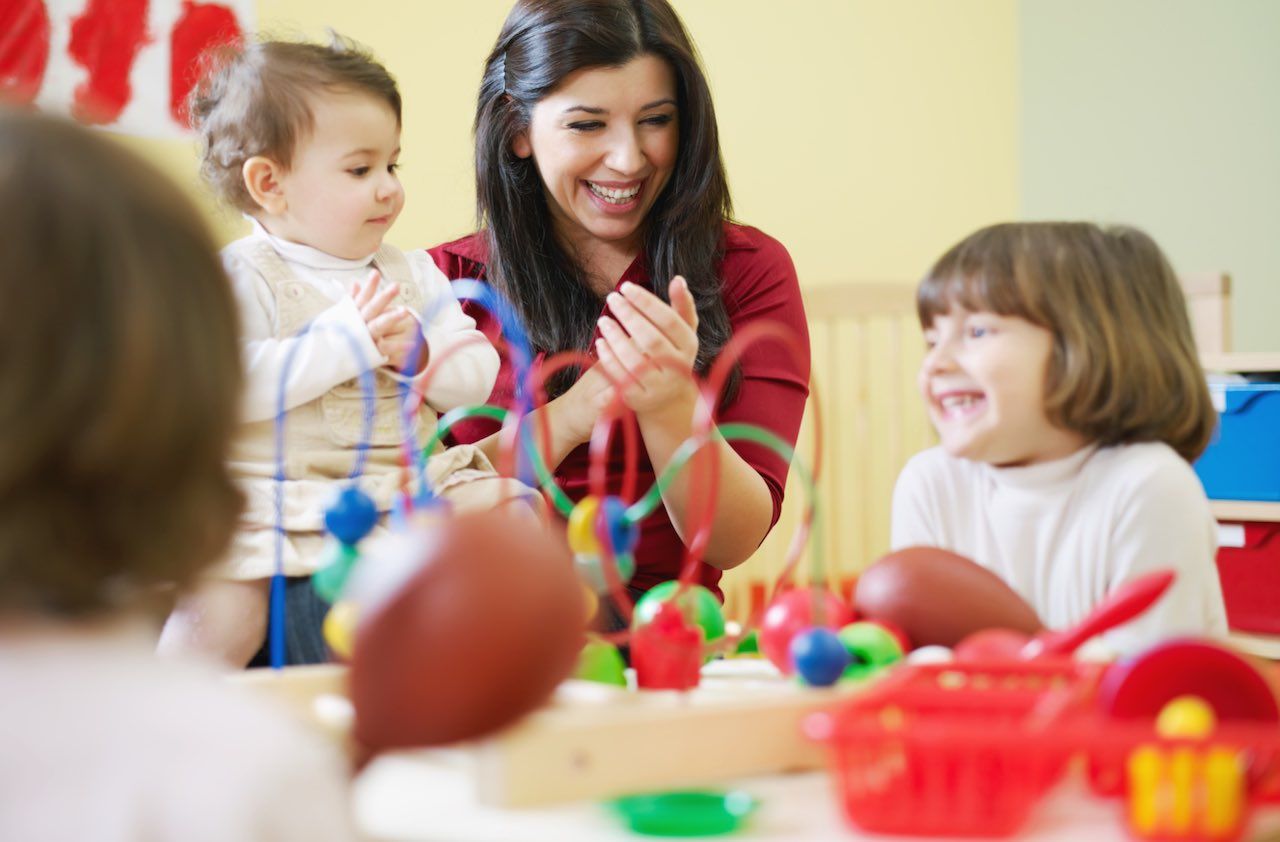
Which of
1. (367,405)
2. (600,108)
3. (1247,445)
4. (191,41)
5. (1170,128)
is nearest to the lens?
(367,405)

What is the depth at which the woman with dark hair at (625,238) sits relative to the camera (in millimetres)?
1505

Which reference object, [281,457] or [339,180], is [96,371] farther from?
[339,180]

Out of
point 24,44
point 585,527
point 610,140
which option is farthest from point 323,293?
point 24,44

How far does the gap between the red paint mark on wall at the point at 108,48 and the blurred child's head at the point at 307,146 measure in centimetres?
63

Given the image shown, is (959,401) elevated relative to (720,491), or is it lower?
elevated

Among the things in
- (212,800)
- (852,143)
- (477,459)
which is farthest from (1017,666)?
(852,143)

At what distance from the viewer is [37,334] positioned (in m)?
0.49

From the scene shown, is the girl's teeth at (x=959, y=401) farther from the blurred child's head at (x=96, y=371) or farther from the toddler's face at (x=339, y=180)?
the blurred child's head at (x=96, y=371)

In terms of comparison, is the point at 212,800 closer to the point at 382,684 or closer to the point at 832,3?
the point at 382,684

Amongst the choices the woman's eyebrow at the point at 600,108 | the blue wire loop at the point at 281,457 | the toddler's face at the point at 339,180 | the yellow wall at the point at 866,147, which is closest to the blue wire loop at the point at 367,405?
the blue wire loop at the point at 281,457

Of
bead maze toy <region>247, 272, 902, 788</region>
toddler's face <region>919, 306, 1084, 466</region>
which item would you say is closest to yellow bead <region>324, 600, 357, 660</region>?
bead maze toy <region>247, 272, 902, 788</region>

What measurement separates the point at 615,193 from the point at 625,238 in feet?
0.31

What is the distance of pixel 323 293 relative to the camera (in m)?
1.39

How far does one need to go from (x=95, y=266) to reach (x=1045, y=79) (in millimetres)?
3060
